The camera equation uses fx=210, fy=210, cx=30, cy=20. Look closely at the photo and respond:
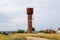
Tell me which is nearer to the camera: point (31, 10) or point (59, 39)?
point (59, 39)

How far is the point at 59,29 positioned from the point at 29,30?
27.6 feet

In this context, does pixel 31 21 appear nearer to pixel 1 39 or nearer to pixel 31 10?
pixel 31 10

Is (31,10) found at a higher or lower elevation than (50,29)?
higher

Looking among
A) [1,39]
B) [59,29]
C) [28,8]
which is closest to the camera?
[1,39]

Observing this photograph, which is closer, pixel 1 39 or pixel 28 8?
pixel 1 39

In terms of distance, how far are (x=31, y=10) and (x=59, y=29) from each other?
1006cm

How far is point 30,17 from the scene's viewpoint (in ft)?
160

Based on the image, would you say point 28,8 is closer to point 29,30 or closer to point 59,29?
point 29,30

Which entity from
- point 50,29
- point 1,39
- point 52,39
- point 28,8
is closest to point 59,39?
point 52,39

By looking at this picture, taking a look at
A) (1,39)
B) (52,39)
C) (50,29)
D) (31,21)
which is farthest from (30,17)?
(1,39)

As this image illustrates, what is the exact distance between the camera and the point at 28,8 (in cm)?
4728

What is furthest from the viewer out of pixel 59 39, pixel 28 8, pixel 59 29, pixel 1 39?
pixel 59 29

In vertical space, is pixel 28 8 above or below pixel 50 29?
above

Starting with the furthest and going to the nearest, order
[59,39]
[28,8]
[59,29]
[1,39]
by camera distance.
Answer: [59,29]
[28,8]
[59,39]
[1,39]
